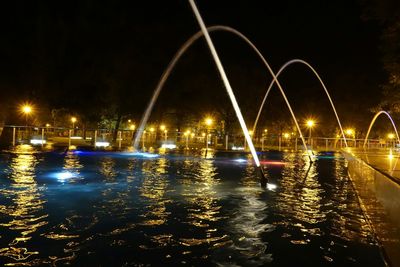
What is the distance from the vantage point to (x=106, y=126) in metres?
95.6

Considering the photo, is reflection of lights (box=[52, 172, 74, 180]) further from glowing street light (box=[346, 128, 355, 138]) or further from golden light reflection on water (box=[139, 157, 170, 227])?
glowing street light (box=[346, 128, 355, 138])

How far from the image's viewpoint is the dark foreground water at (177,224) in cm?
738

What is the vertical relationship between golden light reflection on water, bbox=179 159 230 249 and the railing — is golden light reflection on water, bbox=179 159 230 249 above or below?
below

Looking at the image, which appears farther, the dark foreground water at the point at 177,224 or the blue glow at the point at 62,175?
the blue glow at the point at 62,175

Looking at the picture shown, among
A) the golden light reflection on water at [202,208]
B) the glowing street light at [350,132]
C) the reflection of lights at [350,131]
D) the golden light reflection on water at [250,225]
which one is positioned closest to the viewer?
the golden light reflection on water at [250,225]

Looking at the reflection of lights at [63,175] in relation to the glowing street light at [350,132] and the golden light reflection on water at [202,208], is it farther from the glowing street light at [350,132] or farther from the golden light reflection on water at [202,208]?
the glowing street light at [350,132]

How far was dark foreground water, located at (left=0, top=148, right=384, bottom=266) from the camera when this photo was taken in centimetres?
738

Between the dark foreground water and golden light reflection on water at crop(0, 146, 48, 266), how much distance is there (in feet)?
0.06

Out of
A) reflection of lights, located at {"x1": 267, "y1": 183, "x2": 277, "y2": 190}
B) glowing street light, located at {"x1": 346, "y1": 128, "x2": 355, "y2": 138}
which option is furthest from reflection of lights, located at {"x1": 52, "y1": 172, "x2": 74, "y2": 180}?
glowing street light, located at {"x1": 346, "y1": 128, "x2": 355, "y2": 138}

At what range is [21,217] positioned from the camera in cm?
991

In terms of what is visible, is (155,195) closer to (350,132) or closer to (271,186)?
(271,186)

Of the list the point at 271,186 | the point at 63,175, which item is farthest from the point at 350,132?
the point at 63,175

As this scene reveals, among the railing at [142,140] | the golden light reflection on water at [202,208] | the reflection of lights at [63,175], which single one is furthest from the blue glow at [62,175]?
the railing at [142,140]

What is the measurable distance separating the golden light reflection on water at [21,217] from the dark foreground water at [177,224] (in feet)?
0.06
